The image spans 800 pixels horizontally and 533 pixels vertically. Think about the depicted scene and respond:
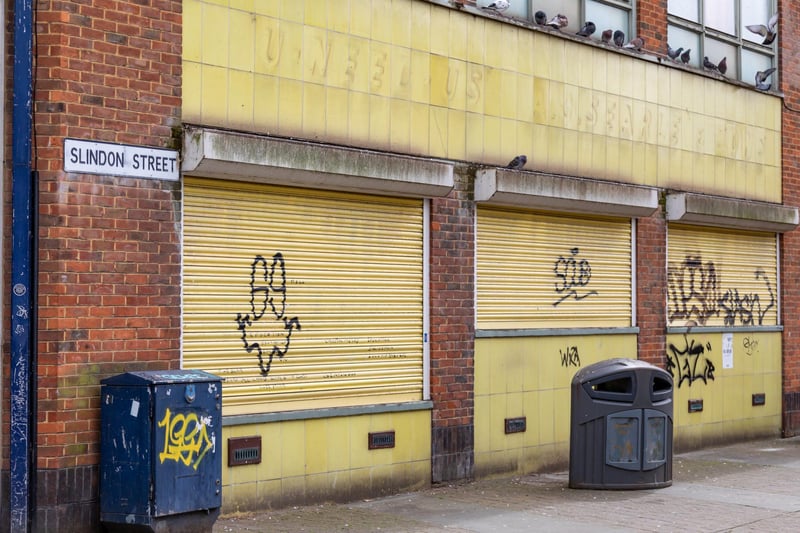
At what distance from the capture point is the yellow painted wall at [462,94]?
1051 centimetres

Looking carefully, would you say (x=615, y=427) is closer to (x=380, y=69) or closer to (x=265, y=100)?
(x=380, y=69)

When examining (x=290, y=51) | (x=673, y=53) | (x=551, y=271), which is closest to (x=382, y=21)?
(x=290, y=51)

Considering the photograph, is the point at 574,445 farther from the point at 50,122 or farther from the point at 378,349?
the point at 50,122

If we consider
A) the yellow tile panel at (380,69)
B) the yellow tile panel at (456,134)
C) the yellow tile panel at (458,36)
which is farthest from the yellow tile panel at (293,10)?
the yellow tile panel at (456,134)

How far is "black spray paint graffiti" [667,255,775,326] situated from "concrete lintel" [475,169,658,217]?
58.2 inches

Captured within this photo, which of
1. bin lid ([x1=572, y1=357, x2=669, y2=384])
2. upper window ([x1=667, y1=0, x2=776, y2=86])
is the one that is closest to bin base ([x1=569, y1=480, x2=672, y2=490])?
bin lid ([x1=572, y1=357, x2=669, y2=384])

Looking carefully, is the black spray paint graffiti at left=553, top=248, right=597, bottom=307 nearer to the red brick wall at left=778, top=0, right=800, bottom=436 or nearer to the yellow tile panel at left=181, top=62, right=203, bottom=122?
the red brick wall at left=778, top=0, right=800, bottom=436

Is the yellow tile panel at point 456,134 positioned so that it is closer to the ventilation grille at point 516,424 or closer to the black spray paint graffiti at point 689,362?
the ventilation grille at point 516,424

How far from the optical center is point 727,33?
17.0 metres

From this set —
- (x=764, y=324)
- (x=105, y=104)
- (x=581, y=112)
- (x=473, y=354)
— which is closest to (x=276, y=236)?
(x=105, y=104)

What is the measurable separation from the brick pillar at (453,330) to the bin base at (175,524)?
3.49 metres

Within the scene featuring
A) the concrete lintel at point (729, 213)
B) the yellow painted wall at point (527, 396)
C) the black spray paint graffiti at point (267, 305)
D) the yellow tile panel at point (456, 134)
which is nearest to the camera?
the black spray paint graffiti at point (267, 305)

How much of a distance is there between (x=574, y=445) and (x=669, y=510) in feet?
4.44

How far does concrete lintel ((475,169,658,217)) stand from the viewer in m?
12.7
